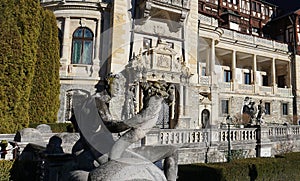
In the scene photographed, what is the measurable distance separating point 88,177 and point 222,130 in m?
9.27

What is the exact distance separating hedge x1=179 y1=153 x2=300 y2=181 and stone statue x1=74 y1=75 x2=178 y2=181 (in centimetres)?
276

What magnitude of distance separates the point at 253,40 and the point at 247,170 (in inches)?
963

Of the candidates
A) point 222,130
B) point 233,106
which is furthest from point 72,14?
point 233,106

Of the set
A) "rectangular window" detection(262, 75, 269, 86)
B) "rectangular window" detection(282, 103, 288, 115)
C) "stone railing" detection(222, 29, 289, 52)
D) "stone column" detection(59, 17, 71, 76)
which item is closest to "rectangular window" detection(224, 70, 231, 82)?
"stone railing" detection(222, 29, 289, 52)

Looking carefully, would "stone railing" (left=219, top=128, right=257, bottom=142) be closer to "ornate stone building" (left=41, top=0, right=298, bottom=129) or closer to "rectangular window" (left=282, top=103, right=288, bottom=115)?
"ornate stone building" (left=41, top=0, right=298, bottom=129)

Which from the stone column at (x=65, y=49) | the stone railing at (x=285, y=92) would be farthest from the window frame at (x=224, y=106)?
the stone column at (x=65, y=49)

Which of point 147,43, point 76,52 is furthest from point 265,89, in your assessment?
point 76,52

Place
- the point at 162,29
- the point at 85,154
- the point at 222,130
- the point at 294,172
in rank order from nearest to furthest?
1. the point at 85,154
2. the point at 294,172
3. the point at 222,130
4. the point at 162,29

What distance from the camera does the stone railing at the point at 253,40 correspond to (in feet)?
88.4

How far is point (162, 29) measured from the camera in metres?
19.5

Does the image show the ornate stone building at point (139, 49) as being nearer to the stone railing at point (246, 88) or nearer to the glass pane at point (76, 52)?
the glass pane at point (76, 52)

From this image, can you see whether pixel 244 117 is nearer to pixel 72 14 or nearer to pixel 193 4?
pixel 193 4

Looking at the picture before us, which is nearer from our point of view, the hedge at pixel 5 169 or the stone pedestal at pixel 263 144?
the hedge at pixel 5 169

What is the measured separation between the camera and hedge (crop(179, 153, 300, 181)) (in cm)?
644
